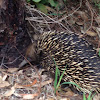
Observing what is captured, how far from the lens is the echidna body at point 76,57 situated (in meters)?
1.88

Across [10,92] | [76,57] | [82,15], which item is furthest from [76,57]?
[82,15]

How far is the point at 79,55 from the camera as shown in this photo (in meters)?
1.90

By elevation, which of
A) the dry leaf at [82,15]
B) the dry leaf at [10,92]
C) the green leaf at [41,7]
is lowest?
the dry leaf at [10,92]

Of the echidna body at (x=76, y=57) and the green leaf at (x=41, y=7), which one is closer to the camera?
the echidna body at (x=76, y=57)

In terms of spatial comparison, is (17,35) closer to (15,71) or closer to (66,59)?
(15,71)

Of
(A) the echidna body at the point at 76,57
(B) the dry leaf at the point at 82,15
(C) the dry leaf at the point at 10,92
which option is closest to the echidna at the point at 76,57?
(A) the echidna body at the point at 76,57

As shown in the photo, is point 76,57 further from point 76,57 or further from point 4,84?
point 4,84

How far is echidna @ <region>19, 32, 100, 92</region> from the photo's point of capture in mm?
1885

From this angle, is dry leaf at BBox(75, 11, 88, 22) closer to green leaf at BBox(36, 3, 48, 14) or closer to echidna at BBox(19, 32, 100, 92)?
Result: green leaf at BBox(36, 3, 48, 14)

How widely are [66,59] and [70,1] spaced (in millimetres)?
1357

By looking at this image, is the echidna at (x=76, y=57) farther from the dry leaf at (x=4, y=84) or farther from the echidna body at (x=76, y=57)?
the dry leaf at (x=4, y=84)

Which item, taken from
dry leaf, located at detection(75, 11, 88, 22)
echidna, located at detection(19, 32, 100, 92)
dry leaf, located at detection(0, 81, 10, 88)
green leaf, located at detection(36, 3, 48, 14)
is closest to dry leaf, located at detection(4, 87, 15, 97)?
dry leaf, located at detection(0, 81, 10, 88)

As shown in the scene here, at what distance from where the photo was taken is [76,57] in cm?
192

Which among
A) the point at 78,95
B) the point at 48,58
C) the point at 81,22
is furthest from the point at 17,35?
the point at 81,22
